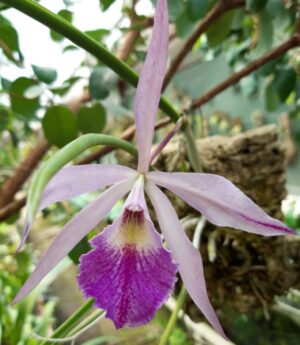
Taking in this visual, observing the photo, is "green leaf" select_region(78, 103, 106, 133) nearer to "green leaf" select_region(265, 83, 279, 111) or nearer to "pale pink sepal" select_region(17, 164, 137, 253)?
"pale pink sepal" select_region(17, 164, 137, 253)

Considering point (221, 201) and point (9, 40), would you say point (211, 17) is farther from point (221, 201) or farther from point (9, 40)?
point (221, 201)

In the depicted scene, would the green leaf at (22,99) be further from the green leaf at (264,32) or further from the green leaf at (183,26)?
the green leaf at (264,32)

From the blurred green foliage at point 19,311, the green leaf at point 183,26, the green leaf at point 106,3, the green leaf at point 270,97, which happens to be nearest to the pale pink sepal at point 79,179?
the green leaf at point 106,3

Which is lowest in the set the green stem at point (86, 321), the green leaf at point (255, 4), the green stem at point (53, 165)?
the green stem at point (86, 321)

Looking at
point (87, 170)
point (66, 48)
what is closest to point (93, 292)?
point (87, 170)

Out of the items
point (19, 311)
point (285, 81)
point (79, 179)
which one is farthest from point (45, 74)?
point (19, 311)

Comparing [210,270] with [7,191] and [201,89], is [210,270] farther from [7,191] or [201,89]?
[201,89]

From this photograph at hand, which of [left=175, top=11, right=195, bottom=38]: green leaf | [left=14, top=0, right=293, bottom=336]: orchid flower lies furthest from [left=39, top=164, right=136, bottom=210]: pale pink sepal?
[left=175, top=11, right=195, bottom=38]: green leaf
